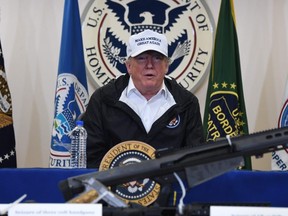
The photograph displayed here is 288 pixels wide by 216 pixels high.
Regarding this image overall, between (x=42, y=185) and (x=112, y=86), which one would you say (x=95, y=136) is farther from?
(x=42, y=185)

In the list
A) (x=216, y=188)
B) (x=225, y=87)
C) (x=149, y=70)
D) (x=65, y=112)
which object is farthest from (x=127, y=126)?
(x=225, y=87)

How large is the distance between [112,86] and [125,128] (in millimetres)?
258

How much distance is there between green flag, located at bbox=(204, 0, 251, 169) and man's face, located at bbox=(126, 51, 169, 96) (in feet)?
2.74

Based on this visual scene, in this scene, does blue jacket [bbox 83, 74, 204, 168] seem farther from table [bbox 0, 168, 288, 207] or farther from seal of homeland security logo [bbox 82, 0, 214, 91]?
seal of homeland security logo [bbox 82, 0, 214, 91]

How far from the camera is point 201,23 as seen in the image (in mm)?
3648

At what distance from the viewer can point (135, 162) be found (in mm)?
1647

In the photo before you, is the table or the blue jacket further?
the blue jacket

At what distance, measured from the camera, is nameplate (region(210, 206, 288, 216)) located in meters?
1.02

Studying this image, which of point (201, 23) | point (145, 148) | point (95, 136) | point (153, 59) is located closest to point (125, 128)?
point (95, 136)

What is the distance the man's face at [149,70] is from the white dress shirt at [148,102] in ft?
0.12

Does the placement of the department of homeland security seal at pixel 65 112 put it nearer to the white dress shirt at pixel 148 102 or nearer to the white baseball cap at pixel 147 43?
the white dress shirt at pixel 148 102

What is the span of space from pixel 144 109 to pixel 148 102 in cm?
5

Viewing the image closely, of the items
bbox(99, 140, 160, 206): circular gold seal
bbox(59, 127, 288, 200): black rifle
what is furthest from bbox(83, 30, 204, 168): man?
bbox(59, 127, 288, 200): black rifle

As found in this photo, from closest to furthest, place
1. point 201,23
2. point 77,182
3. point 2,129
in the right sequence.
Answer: point 77,182 → point 2,129 → point 201,23
